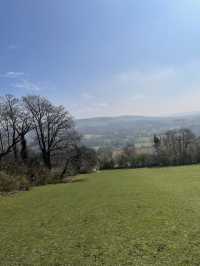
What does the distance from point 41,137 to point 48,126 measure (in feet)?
5.75

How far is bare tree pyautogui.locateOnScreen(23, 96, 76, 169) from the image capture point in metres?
36.8

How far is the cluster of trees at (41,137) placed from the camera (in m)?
33.7

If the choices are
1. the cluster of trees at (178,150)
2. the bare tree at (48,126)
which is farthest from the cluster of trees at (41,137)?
the cluster of trees at (178,150)

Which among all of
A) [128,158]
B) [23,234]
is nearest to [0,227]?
[23,234]

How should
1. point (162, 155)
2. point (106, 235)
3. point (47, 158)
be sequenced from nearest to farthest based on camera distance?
point (106, 235) < point (47, 158) < point (162, 155)

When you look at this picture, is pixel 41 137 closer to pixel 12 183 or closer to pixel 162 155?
pixel 12 183

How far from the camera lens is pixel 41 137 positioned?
37.0 metres

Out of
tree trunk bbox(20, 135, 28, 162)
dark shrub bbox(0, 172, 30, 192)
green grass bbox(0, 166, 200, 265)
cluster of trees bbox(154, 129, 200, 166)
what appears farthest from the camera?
cluster of trees bbox(154, 129, 200, 166)

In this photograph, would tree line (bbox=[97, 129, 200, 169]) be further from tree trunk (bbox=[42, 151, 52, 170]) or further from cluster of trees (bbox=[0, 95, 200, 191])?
tree trunk (bbox=[42, 151, 52, 170])

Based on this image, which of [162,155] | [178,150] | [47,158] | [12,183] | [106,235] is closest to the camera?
[106,235]

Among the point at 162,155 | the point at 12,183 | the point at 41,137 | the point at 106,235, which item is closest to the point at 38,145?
the point at 41,137

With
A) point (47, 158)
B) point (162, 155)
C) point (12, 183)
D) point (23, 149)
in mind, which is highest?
point (23, 149)

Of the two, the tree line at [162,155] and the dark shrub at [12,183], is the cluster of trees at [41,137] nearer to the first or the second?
the dark shrub at [12,183]

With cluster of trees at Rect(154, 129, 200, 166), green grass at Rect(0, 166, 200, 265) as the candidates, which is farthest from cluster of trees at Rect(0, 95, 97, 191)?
cluster of trees at Rect(154, 129, 200, 166)
